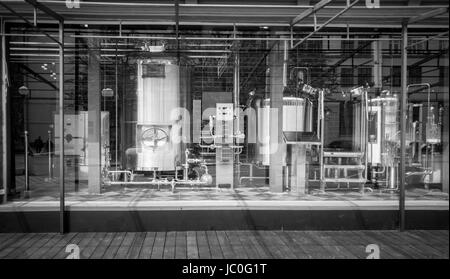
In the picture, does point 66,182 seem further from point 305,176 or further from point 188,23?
point 305,176

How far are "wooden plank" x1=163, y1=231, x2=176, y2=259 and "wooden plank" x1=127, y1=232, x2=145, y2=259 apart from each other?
0.28 m

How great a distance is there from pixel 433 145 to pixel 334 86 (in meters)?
1.76

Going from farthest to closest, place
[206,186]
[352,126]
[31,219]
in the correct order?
[352,126] < [206,186] < [31,219]

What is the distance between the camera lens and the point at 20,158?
570 cm

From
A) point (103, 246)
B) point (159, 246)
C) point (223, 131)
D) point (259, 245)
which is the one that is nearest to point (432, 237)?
point (259, 245)

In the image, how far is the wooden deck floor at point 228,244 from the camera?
4262 millimetres

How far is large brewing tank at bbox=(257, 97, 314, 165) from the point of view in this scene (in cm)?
624

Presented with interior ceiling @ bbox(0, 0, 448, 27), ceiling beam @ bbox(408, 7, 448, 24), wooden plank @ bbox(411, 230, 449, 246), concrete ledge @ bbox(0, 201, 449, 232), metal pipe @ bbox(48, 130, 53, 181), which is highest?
interior ceiling @ bbox(0, 0, 448, 27)

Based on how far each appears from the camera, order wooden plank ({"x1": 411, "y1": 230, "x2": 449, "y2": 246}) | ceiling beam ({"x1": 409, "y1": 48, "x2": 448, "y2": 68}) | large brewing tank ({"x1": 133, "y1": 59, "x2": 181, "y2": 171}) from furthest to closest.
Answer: large brewing tank ({"x1": 133, "y1": 59, "x2": 181, "y2": 171}) < ceiling beam ({"x1": 409, "y1": 48, "x2": 448, "y2": 68}) < wooden plank ({"x1": 411, "y1": 230, "x2": 449, "y2": 246})

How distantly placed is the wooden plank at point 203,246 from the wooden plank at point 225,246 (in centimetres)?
15

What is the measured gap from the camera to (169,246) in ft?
14.9

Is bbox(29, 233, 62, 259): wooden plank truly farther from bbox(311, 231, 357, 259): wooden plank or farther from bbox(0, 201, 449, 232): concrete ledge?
bbox(311, 231, 357, 259): wooden plank

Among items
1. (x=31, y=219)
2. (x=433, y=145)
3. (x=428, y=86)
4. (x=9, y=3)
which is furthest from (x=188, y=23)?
(x=433, y=145)

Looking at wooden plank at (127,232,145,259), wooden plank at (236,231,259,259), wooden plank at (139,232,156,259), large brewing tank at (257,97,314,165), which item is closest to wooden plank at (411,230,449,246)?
wooden plank at (236,231,259,259)
